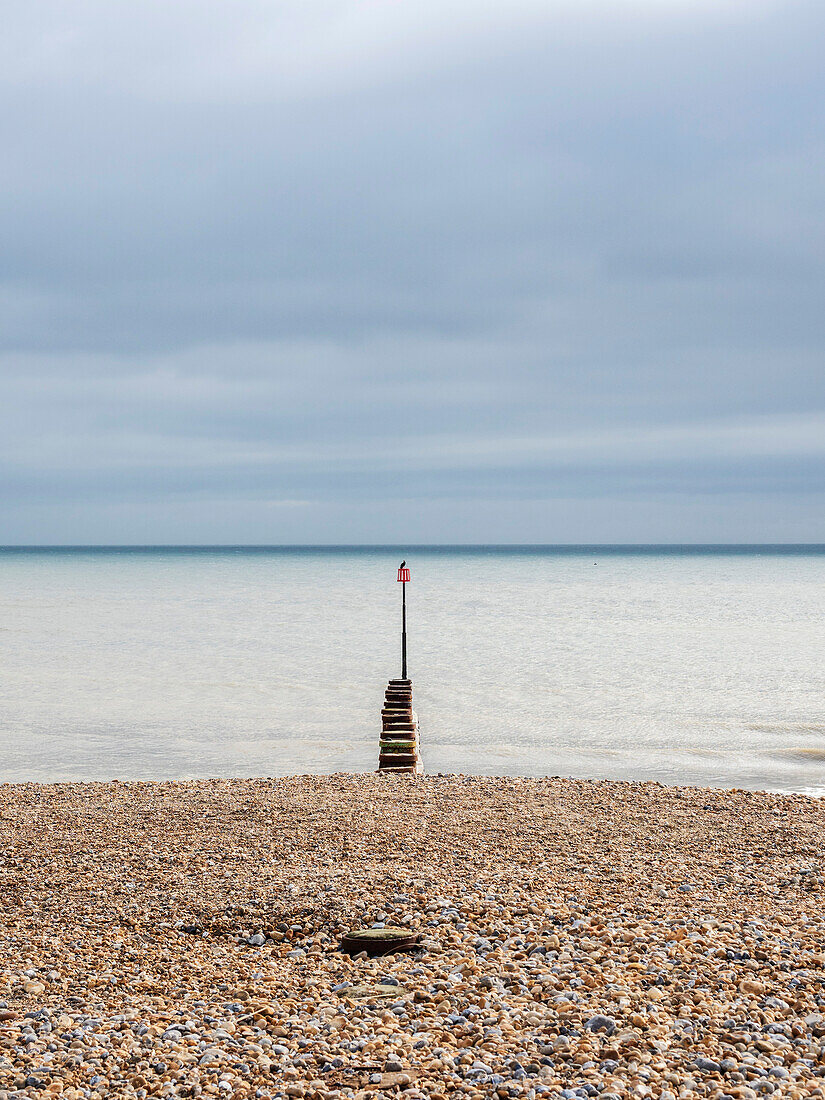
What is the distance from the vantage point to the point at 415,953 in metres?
6.10

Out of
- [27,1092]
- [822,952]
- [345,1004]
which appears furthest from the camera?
[822,952]

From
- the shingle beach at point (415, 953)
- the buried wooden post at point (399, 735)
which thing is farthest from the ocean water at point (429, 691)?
the shingle beach at point (415, 953)

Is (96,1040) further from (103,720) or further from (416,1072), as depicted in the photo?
(103,720)

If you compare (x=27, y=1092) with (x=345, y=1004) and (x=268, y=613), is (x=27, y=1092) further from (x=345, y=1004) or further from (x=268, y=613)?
(x=268, y=613)

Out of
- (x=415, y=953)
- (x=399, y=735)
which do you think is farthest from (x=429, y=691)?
(x=415, y=953)

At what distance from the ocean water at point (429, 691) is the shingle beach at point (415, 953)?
227 inches

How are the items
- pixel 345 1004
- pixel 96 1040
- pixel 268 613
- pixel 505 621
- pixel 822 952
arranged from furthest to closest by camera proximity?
pixel 268 613, pixel 505 621, pixel 822 952, pixel 345 1004, pixel 96 1040

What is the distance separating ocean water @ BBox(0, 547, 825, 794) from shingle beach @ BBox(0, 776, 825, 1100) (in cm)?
578

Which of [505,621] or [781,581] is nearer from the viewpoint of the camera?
[505,621]

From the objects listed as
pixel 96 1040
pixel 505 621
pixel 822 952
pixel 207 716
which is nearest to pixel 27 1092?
pixel 96 1040

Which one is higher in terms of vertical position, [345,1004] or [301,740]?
[345,1004]

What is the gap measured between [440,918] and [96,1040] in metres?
2.51

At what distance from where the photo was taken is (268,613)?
47594 mm

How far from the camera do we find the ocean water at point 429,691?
1595 centimetres
